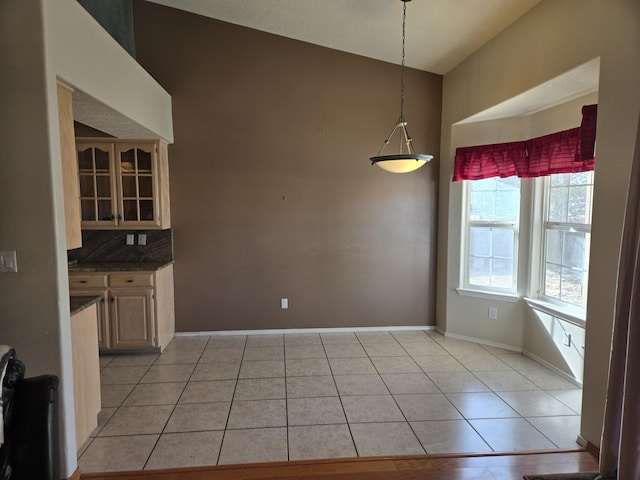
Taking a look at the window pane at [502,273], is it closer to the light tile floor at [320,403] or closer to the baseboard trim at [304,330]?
the light tile floor at [320,403]

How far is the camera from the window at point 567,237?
3.12 metres

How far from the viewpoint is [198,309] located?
4281 mm

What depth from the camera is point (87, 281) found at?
3.58 meters

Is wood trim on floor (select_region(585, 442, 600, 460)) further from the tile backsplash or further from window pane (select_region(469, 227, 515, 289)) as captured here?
the tile backsplash

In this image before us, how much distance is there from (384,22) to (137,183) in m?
2.81

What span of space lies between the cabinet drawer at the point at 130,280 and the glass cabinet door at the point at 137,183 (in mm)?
573

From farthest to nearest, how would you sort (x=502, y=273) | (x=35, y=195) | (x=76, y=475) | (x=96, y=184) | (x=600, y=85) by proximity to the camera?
(x=502, y=273)
(x=96, y=184)
(x=600, y=85)
(x=76, y=475)
(x=35, y=195)

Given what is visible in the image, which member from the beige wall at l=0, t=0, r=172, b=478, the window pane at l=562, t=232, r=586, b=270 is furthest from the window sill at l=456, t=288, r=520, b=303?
the beige wall at l=0, t=0, r=172, b=478

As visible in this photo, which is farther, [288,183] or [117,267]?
[288,183]

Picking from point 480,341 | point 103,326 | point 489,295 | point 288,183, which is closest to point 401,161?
point 288,183

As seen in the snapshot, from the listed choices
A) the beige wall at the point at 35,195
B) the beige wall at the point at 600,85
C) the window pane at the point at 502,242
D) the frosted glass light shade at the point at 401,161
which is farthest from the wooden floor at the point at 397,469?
the window pane at the point at 502,242

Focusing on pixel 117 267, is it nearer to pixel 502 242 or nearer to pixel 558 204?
pixel 502 242

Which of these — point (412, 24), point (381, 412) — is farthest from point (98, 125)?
point (381, 412)

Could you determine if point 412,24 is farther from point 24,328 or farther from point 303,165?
point 24,328
